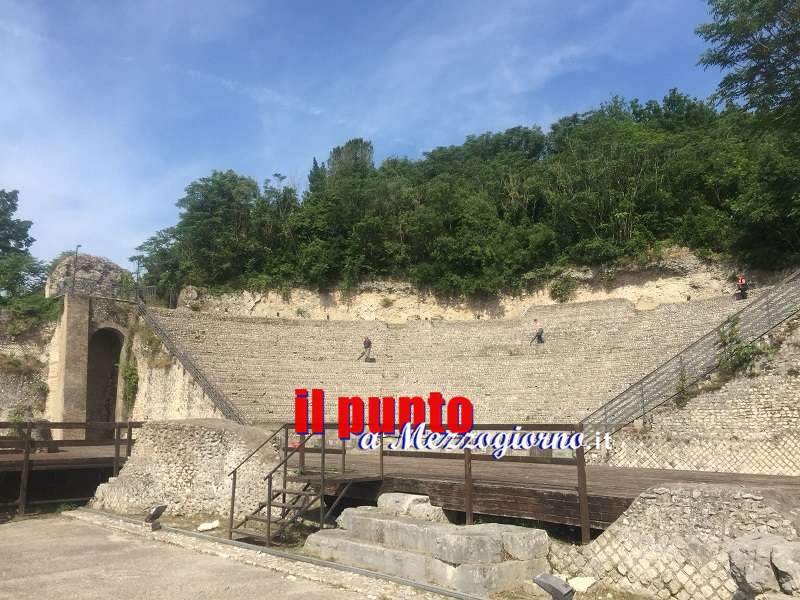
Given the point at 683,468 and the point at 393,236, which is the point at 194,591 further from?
the point at 393,236

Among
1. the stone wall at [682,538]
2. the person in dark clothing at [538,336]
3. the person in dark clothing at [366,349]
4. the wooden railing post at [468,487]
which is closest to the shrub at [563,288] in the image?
the person in dark clothing at [538,336]

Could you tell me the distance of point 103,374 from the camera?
80.3 ft

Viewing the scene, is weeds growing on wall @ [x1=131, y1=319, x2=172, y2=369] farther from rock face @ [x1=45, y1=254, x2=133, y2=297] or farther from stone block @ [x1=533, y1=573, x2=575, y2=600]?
stone block @ [x1=533, y1=573, x2=575, y2=600]

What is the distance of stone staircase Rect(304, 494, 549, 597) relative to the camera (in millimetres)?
6316

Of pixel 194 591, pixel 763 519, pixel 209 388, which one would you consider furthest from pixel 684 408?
pixel 209 388

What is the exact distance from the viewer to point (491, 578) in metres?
6.27

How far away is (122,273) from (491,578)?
25.1 meters

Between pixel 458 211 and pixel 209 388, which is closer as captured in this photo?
pixel 209 388

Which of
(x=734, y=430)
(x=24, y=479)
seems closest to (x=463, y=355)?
(x=734, y=430)

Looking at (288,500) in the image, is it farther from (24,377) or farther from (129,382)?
(24,377)

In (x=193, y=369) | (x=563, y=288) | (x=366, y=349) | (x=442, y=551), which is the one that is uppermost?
(x=563, y=288)

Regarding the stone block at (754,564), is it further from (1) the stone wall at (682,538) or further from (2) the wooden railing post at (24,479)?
(2) the wooden railing post at (24,479)

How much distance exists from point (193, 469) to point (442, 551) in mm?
6204

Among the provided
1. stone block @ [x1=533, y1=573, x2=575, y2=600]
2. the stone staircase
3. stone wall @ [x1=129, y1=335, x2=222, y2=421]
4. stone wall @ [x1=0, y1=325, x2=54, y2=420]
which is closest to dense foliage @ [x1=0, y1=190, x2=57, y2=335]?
stone wall @ [x1=0, y1=325, x2=54, y2=420]
